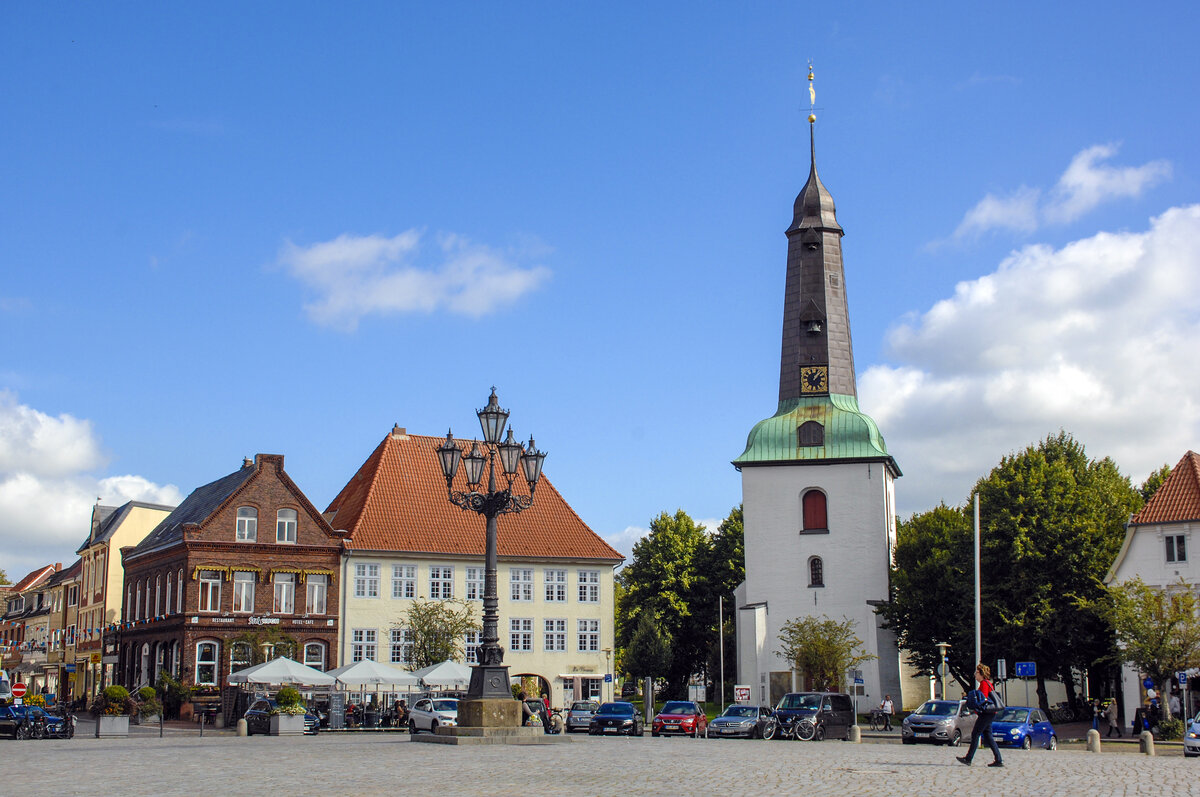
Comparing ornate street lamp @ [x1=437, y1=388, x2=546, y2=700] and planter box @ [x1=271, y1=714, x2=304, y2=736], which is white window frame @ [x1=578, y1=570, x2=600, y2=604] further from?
ornate street lamp @ [x1=437, y1=388, x2=546, y2=700]

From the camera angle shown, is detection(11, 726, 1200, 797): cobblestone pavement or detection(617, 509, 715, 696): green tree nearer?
detection(11, 726, 1200, 797): cobblestone pavement

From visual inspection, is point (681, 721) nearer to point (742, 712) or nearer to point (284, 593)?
point (742, 712)

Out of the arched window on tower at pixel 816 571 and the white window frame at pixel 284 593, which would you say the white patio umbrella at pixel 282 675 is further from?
the arched window on tower at pixel 816 571

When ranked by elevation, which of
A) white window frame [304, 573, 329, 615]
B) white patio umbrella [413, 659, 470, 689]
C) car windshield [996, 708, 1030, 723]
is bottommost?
car windshield [996, 708, 1030, 723]

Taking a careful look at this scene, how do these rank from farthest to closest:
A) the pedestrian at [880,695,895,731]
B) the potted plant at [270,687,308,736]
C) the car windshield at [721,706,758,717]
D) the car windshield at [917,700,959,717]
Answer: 1. the pedestrian at [880,695,895,731]
2. the car windshield at [721,706,758,717]
3. the potted plant at [270,687,308,736]
4. the car windshield at [917,700,959,717]

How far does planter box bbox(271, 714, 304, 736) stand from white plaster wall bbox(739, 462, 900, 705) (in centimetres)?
2639

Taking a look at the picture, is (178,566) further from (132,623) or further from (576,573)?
(576,573)

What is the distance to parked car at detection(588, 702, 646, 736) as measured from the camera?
45.7 m

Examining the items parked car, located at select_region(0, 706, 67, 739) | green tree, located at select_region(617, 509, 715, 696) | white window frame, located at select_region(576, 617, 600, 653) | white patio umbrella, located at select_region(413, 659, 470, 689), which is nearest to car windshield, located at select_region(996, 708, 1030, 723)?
white patio umbrella, located at select_region(413, 659, 470, 689)

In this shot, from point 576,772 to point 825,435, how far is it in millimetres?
45845

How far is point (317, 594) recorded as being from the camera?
199ft

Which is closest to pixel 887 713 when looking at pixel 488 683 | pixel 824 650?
pixel 824 650

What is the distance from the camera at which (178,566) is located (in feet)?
193

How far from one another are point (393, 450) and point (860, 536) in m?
24.1
